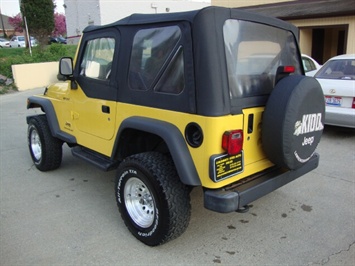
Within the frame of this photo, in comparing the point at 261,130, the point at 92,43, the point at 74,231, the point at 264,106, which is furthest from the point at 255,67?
the point at 74,231

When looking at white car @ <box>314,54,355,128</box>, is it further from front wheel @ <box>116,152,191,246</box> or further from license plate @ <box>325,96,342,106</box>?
front wheel @ <box>116,152,191,246</box>

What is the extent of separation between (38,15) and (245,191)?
2348 centimetres

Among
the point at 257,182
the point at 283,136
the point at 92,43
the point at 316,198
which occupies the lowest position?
the point at 316,198

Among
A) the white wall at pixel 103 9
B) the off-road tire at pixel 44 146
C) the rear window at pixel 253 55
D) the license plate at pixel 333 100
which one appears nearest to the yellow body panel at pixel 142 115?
the rear window at pixel 253 55

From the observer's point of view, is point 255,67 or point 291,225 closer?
point 255,67

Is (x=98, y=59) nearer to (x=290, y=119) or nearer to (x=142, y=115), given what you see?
(x=142, y=115)

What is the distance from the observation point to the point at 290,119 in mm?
2646

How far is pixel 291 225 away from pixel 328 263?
2.09 feet

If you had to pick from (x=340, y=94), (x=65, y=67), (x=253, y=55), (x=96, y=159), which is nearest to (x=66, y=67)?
(x=65, y=67)

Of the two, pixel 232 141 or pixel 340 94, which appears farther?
pixel 340 94

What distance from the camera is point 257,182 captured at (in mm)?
2893

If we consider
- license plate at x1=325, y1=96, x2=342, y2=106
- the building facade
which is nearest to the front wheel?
license plate at x1=325, y1=96, x2=342, y2=106

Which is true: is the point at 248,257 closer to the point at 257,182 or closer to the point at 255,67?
the point at 257,182

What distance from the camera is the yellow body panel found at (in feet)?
8.40
